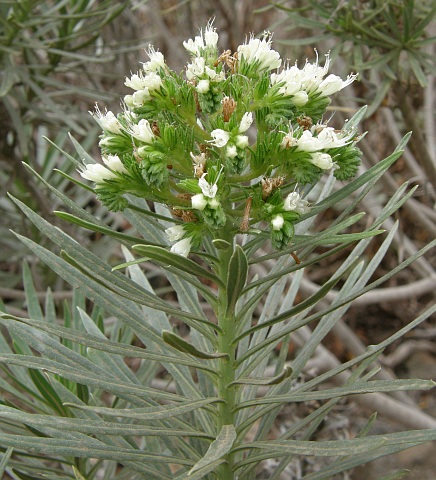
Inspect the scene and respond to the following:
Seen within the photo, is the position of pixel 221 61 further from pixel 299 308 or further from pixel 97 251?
pixel 97 251

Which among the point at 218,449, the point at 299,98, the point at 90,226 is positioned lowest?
the point at 218,449

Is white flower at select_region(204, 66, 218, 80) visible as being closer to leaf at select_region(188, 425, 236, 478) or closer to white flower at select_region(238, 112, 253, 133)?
white flower at select_region(238, 112, 253, 133)

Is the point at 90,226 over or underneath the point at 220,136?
underneath

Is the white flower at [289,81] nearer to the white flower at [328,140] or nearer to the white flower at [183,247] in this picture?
the white flower at [328,140]

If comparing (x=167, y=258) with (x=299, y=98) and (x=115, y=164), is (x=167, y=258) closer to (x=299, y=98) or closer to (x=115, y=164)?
(x=115, y=164)

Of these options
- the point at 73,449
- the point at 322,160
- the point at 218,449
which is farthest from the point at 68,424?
the point at 322,160

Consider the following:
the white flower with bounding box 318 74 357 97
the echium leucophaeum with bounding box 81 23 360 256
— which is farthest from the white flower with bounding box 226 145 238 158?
the white flower with bounding box 318 74 357 97

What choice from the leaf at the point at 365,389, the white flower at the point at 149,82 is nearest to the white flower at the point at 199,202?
the white flower at the point at 149,82
